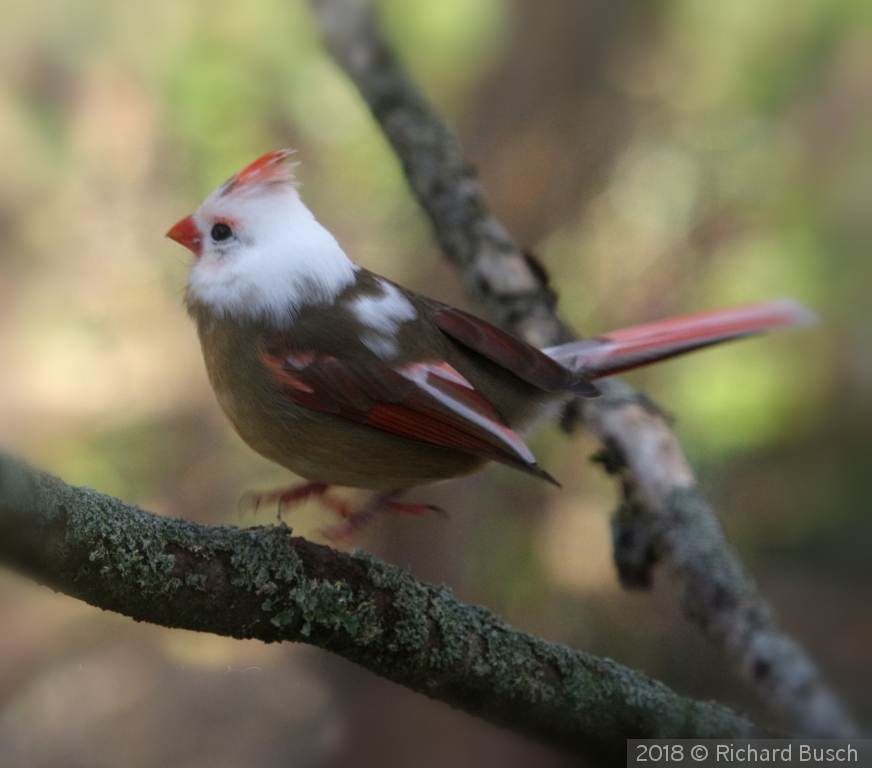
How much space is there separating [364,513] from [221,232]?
2.49 feet

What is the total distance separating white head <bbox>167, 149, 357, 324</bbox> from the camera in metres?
2.19

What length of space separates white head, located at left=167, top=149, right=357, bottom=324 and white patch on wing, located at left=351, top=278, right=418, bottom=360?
77 mm

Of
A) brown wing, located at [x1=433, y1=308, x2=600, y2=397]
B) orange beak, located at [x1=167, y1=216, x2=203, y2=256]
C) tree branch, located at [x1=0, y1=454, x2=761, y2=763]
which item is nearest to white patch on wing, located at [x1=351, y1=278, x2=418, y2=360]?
brown wing, located at [x1=433, y1=308, x2=600, y2=397]

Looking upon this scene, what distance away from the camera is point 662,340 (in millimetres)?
2418

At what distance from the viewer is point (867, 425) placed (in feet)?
19.4

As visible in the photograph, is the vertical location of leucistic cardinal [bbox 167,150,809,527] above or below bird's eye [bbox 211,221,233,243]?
below

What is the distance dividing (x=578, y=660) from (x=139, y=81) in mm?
4311

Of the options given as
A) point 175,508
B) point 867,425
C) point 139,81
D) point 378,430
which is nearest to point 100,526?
point 378,430

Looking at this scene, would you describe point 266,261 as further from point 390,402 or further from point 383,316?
point 390,402

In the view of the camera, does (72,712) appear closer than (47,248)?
Yes

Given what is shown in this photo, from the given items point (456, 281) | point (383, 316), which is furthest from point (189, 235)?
point (456, 281)

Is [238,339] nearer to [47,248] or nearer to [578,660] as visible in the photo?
[578,660]

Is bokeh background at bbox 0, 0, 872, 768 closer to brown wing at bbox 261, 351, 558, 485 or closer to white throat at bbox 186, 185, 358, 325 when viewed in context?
white throat at bbox 186, 185, 358, 325

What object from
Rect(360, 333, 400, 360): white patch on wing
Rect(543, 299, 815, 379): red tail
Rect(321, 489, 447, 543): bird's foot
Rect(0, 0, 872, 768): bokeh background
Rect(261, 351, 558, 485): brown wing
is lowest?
Rect(321, 489, 447, 543): bird's foot
